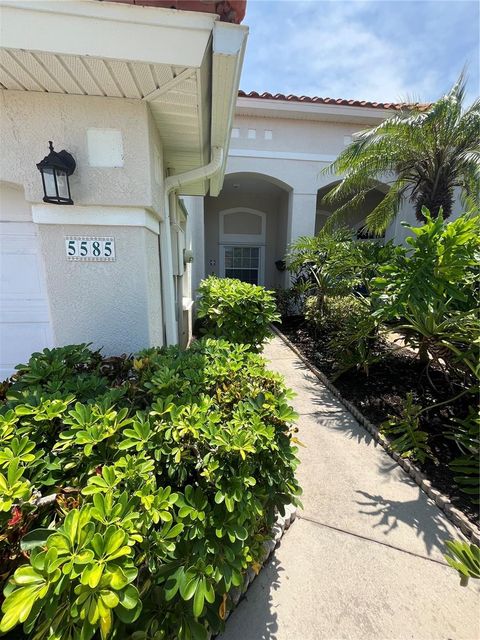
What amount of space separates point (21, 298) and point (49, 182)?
125cm

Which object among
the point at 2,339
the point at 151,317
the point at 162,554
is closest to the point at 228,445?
the point at 162,554

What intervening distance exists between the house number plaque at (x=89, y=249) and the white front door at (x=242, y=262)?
9621mm

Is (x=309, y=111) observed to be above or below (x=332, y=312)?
above

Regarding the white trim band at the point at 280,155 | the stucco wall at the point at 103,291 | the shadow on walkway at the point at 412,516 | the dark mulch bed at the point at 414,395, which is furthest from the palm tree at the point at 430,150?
the stucco wall at the point at 103,291

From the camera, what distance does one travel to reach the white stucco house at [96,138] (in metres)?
1.73

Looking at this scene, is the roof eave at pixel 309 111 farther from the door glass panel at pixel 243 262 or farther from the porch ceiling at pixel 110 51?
Answer: the porch ceiling at pixel 110 51

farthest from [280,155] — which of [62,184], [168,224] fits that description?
[62,184]

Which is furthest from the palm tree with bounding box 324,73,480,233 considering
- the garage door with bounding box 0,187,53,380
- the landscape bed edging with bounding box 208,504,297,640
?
the garage door with bounding box 0,187,53,380

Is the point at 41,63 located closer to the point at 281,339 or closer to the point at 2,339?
the point at 2,339

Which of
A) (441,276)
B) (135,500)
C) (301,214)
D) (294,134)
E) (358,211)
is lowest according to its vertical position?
(135,500)

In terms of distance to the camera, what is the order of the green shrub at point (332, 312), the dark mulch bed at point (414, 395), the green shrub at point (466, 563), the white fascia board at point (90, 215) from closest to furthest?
the green shrub at point (466, 563), the white fascia board at point (90, 215), the dark mulch bed at point (414, 395), the green shrub at point (332, 312)

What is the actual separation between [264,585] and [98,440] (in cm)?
156

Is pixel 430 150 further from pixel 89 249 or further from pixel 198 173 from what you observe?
pixel 89 249

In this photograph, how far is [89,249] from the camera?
2.48 m
